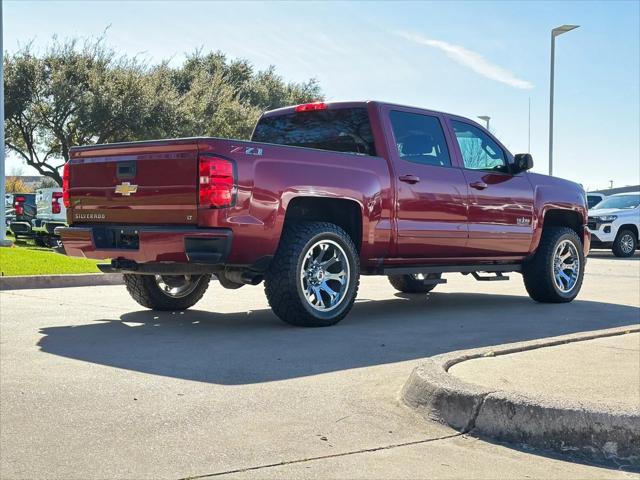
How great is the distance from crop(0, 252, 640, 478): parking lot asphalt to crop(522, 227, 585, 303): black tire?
24.6 inches

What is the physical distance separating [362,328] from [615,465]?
146 inches

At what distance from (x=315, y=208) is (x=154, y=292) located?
186 centimetres

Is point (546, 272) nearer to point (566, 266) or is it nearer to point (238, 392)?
point (566, 266)

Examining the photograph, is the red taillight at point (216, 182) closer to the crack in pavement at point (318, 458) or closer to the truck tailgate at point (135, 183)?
the truck tailgate at point (135, 183)

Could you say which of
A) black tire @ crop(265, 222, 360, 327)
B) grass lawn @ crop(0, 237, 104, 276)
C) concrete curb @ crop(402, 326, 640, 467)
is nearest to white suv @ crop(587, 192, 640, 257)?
grass lawn @ crop(0, 237, 104, 276)

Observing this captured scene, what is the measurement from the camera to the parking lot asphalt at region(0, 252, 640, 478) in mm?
3619

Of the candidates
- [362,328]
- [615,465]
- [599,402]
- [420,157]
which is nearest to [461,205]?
[420,157]

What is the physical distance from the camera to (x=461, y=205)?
8469mm

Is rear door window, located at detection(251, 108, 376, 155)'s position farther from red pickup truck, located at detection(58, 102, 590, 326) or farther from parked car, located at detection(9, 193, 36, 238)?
parked car, located at detection(9, 193, 36, 238)

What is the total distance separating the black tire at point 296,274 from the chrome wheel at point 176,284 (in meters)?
1.31

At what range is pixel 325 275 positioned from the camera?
7316mm

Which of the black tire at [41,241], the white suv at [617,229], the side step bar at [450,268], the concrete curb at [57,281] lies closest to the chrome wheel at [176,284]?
the side step bar at [450,268]

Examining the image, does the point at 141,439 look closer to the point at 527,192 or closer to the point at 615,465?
the point at 615,465

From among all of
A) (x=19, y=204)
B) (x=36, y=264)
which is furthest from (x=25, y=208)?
(x=36, y=264)
